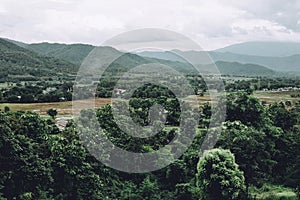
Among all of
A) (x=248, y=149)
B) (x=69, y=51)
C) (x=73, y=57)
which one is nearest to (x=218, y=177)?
(x=248, y=149)

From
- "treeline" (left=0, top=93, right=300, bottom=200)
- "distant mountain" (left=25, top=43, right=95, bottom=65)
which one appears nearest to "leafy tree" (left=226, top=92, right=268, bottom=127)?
"treeline" (left=0, top=93, right=300, bottom=200)

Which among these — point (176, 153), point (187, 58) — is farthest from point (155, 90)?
point (176, 153)

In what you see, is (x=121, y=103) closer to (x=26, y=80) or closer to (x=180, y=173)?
(x=180, y=173)

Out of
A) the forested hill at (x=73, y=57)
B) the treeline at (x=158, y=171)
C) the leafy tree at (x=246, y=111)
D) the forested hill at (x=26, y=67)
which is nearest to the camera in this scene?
the treeline at (x=158, y=171)

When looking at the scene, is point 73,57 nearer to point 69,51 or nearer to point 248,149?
point 69,51

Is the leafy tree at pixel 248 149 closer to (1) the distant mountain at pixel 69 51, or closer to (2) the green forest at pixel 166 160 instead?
(2) the green forest at pixel 166 160

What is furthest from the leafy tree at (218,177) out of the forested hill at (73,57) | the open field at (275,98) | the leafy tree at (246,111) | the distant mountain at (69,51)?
the distant mountain at (69,51)
